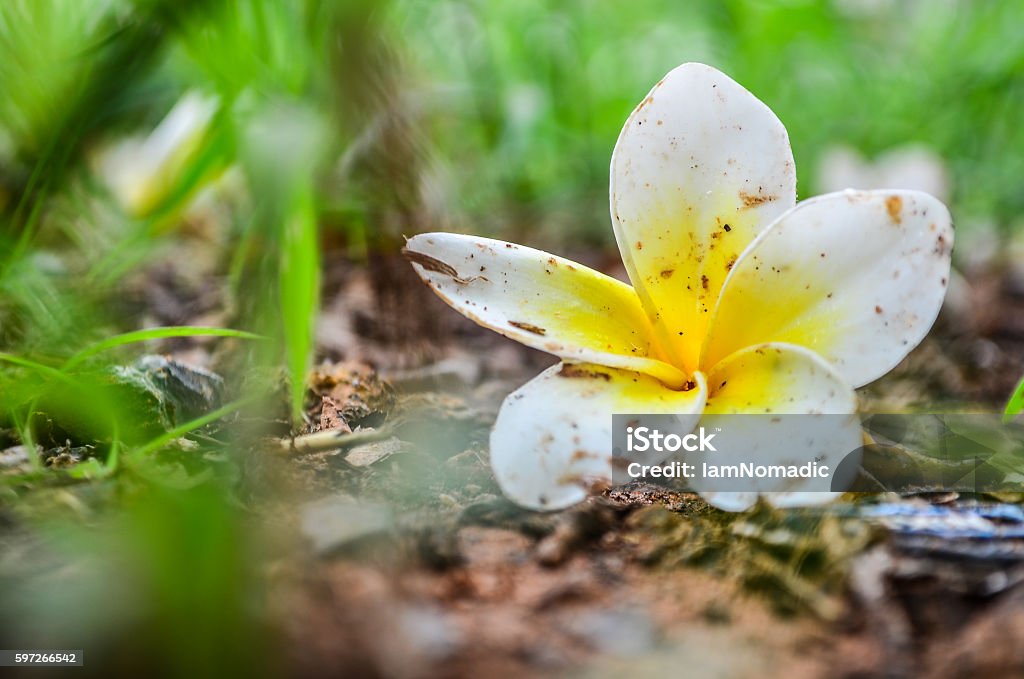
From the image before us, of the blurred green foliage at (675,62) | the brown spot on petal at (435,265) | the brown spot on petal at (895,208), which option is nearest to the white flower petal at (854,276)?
the brown spot on petal at (895,208)

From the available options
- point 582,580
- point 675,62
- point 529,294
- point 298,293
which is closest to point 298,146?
point 298,293

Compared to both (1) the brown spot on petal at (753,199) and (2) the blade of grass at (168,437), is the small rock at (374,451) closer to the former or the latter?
(2) the blade of grass at (168,437)

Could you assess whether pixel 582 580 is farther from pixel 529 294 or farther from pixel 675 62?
pixel 675 62

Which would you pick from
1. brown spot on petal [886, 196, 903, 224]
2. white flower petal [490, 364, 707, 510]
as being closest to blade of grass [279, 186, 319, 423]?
white flower petal [490, 364, 707, 510]

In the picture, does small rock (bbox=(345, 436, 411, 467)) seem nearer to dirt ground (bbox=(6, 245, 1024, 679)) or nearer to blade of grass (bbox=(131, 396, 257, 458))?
dirt ground (bbox=(6, 245, 1024, 679))

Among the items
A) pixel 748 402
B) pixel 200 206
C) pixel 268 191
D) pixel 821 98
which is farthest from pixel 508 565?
pixel 821 98

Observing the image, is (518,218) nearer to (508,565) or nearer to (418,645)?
(508,565)
